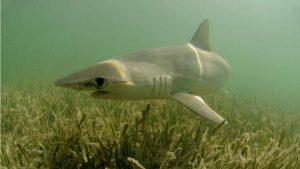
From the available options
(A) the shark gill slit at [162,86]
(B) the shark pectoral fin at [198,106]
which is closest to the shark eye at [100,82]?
(A) the shark gill slit at [162,86]

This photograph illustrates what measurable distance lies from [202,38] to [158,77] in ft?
9.33

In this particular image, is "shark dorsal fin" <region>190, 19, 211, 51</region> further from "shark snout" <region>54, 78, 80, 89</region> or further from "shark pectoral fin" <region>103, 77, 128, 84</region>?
"shark snout" <region>54, 78, 80, 89</region>

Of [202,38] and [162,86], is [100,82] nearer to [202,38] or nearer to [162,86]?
[162,86]

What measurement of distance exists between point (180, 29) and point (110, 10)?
263 feet

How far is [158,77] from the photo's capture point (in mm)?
4965

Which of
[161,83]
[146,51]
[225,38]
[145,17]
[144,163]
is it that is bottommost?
[225,38]

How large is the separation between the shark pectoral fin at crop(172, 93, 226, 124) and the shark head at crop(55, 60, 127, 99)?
0.95 meters

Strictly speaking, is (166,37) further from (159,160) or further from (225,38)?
(159,160)

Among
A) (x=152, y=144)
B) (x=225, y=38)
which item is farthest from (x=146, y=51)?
(x=225, y=38)

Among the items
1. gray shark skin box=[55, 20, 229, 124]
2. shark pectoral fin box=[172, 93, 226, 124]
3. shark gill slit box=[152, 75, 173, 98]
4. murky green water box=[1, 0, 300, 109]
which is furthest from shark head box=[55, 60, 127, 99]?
murky green water box=[1, 0, 300, 109]

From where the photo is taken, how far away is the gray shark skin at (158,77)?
13.6ft

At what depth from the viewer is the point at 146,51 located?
5.40 metres

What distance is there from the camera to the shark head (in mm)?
3994

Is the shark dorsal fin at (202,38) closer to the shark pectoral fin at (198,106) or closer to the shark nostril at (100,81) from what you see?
the shark pectoral fin at (198,106)
